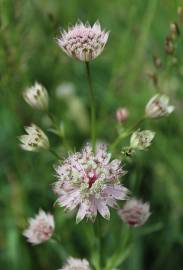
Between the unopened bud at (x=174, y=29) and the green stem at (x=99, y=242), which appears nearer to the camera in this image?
the green stem at (x=99, y=242)

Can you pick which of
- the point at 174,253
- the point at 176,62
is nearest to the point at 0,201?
the point at 174,253

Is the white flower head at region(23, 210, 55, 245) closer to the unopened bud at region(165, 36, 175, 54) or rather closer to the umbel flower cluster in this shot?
the umbel flower cluster

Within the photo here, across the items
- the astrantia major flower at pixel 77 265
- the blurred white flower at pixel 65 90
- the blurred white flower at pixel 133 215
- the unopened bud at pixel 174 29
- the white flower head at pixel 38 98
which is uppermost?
the blurred white flower at pixel 65 90

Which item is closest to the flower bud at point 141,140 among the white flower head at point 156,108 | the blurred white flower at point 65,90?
the white flower head at point 156,108

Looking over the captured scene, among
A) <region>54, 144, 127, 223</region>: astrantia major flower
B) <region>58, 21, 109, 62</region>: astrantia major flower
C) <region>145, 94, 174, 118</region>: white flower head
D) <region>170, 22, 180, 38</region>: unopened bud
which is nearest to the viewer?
<region>54, 144, 127, 223</region>: astrantia major flower

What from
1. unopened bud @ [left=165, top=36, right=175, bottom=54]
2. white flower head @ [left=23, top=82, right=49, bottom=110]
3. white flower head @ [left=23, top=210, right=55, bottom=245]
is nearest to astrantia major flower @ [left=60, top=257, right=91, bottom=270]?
white flower head @ [left=23, top=210, right=55, bottom=245]

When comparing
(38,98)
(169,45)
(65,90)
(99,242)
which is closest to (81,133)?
(65,90)

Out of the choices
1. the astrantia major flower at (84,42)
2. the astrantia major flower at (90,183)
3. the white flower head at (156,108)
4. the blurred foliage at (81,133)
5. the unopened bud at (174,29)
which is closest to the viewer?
the astrantia major flower at (90,183)

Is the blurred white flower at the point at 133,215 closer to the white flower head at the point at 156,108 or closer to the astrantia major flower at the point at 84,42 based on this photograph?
the white flower head at the point at 156,108
